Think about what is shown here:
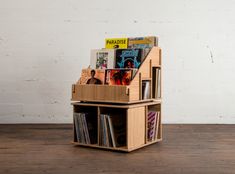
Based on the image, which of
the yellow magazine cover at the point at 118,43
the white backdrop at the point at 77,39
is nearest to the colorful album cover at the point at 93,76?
the yellow magazine cover at the point at 118,43

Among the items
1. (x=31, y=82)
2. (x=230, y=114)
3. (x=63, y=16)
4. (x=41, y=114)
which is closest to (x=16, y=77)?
(x=31, y=82)

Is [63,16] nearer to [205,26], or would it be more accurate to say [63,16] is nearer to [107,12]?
[107,12]

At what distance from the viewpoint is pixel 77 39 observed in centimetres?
379

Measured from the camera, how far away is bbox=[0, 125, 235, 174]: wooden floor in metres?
2.06

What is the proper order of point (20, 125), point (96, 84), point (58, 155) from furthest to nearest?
point (20, 125)
point (96, 84)
point (58, 155)

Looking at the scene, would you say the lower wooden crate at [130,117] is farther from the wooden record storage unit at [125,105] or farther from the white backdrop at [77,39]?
the white backdrop at [77,39]

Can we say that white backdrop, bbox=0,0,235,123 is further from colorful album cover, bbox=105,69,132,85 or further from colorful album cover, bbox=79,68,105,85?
colorful album cover, bbox=105,69,132,85

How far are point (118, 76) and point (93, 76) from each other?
0.71 ft

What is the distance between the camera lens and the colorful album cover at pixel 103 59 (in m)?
2.70

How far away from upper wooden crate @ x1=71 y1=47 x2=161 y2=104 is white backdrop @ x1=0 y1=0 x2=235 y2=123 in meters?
1.11

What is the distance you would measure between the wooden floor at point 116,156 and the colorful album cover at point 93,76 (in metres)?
0.50

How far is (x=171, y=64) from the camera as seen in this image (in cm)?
383

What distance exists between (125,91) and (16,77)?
70.1 inches

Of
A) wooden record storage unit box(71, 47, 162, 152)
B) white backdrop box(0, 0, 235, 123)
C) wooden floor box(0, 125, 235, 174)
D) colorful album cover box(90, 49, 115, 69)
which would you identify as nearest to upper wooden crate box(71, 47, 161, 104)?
wooden record storage unit box(71, 47, 162, 152)
